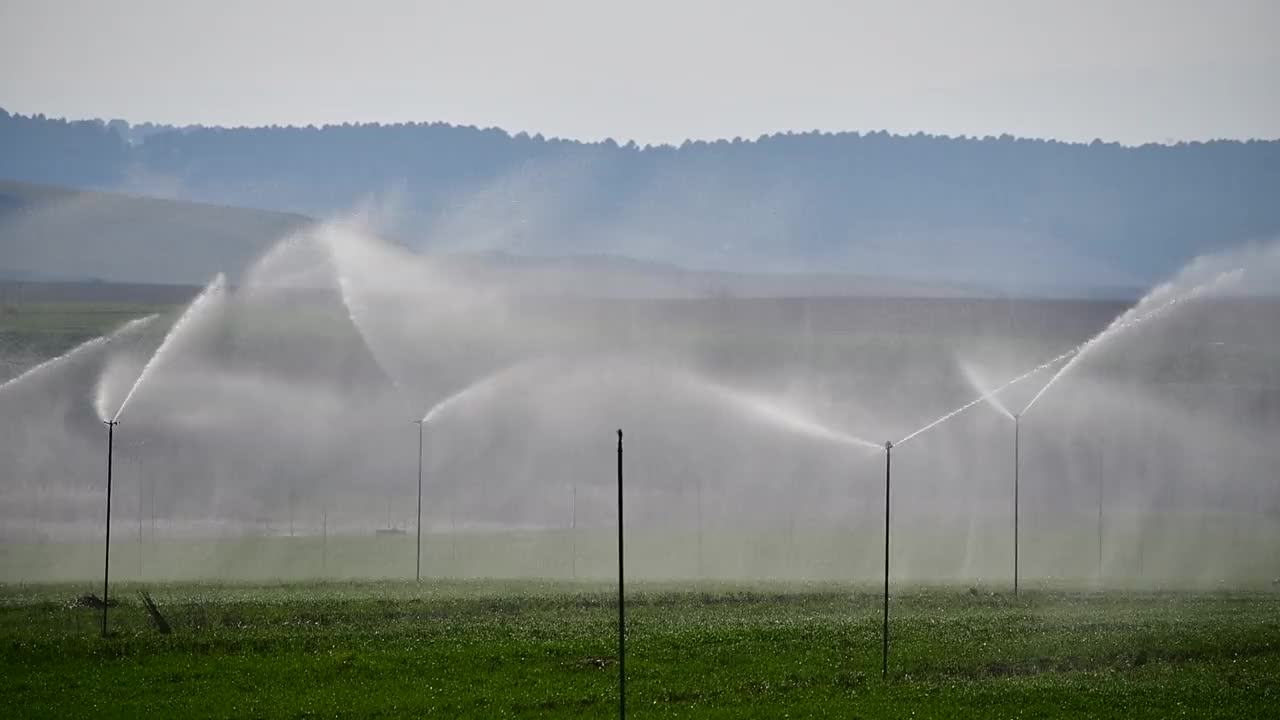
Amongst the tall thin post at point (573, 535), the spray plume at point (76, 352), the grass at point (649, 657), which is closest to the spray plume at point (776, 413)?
the tall thin post at point (573, 535)

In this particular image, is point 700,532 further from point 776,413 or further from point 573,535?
point 776,413

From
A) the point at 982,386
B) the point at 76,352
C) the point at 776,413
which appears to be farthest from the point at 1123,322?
the point at 76,352

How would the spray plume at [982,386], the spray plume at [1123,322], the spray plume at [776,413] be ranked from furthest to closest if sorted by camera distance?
the spray plume at [776,413], the spray plume at [982,386], the spray plume at [1123,322]

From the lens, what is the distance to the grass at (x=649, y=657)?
40.2 metres

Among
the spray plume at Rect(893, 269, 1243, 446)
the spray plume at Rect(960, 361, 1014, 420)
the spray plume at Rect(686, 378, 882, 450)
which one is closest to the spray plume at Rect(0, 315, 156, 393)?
the spray plume at Rect(893, 269, 1243, 446)

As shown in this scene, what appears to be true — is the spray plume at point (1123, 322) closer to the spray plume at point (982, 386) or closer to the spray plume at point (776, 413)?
the spray plume at point (982, 386)

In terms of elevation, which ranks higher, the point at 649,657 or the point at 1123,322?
the point at 1123,322

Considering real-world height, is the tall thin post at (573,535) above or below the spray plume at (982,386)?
below

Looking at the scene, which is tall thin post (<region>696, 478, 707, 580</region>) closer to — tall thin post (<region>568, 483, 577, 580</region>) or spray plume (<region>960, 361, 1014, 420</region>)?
tall thin post (<region>568, 483, 577, 580</region>)

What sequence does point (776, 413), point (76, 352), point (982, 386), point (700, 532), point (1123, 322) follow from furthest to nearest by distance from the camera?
point (982, 386)
point (776, 413)
point (76, 352)
point (700, 532)
point (1123, 322)

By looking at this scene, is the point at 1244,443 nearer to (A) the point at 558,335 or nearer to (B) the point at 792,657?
(A) the point at 558,335

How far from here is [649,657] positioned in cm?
4647

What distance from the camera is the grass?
4025 centimetres

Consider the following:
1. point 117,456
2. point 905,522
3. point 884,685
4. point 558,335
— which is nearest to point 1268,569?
point 905,522
